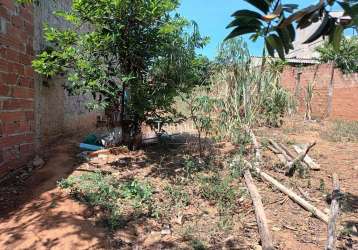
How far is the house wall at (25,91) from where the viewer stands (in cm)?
480

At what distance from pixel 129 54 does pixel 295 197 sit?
2988 mm

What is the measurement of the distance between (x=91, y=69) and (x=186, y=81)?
1462 millimetres

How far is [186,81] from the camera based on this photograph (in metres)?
6.01

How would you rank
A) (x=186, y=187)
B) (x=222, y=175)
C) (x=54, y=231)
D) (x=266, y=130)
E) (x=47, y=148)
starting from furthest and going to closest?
(x=266, y=130), (x=47, y=148), (x=222, y=175), (x=186, y=187), (x=54, y=231)

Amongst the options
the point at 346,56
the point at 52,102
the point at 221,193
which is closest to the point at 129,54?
the point at 52,102

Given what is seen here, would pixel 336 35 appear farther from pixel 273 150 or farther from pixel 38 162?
pixel 273 150

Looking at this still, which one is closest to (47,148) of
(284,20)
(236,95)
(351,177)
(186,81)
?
(186,81)

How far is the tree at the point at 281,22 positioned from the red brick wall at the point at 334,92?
11.5 metres

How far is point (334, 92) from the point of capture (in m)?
11.9

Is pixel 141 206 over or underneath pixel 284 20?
underneath

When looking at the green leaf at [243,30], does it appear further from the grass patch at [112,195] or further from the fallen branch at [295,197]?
the fallen branch at [295,197]

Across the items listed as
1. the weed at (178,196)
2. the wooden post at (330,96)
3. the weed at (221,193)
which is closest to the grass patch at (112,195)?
the weed at (178,196)

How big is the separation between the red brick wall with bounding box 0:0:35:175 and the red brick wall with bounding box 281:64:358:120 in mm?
8907

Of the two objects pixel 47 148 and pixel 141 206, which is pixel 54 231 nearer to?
pixel 141 206
